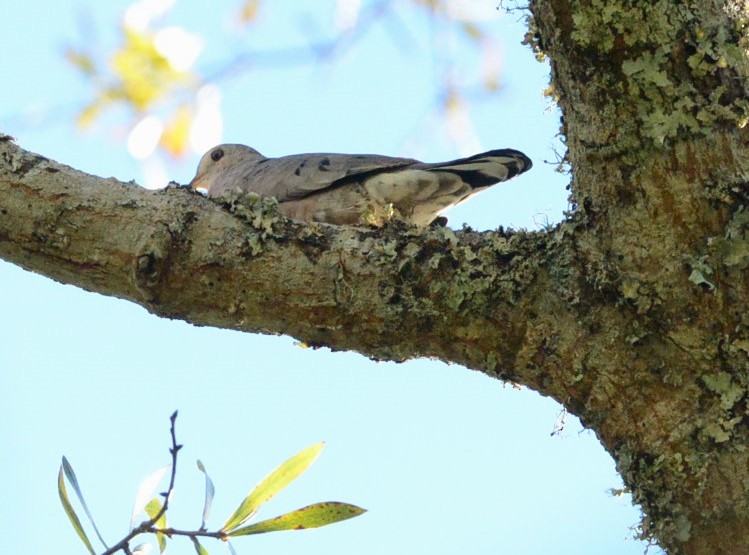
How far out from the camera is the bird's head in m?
5.36

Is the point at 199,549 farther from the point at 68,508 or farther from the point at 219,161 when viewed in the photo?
the point at 219,161

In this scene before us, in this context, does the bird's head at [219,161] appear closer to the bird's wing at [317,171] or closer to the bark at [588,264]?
the bird's wing at [317,171]

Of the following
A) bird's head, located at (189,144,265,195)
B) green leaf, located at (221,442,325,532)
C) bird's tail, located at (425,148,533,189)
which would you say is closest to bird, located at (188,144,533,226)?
bird's tail, located at (425,148,533,189)

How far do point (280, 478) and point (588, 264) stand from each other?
0.78 m

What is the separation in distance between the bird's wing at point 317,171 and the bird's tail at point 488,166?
0.21 meters

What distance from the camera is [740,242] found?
197 cm

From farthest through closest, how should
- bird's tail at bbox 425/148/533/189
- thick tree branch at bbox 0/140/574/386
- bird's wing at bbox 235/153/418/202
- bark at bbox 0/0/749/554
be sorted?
bird's wing at bbox 235/153/418/202
bird's tail at bbox 425/148/533/189
thick tree branch at bbox 0/140/574/386
bark at bbox 0/0/749/554

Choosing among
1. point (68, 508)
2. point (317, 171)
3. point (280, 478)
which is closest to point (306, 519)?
point (280, 478)

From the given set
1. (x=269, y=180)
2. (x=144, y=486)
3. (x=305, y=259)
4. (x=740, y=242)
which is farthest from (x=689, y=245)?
(x=269, y=180)

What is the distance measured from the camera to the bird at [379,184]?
3.04m

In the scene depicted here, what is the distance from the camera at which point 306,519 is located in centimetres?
191

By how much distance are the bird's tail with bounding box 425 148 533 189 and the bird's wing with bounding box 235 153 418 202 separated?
0.21 meters

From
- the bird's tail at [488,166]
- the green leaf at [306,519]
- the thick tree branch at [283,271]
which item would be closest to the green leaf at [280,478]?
the green leaf at [306,519]

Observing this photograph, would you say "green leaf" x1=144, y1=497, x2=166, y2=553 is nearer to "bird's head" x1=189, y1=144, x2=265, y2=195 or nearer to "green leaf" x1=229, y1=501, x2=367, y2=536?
"green leaf" x1=229, y1=501, x2=367, y2=536
